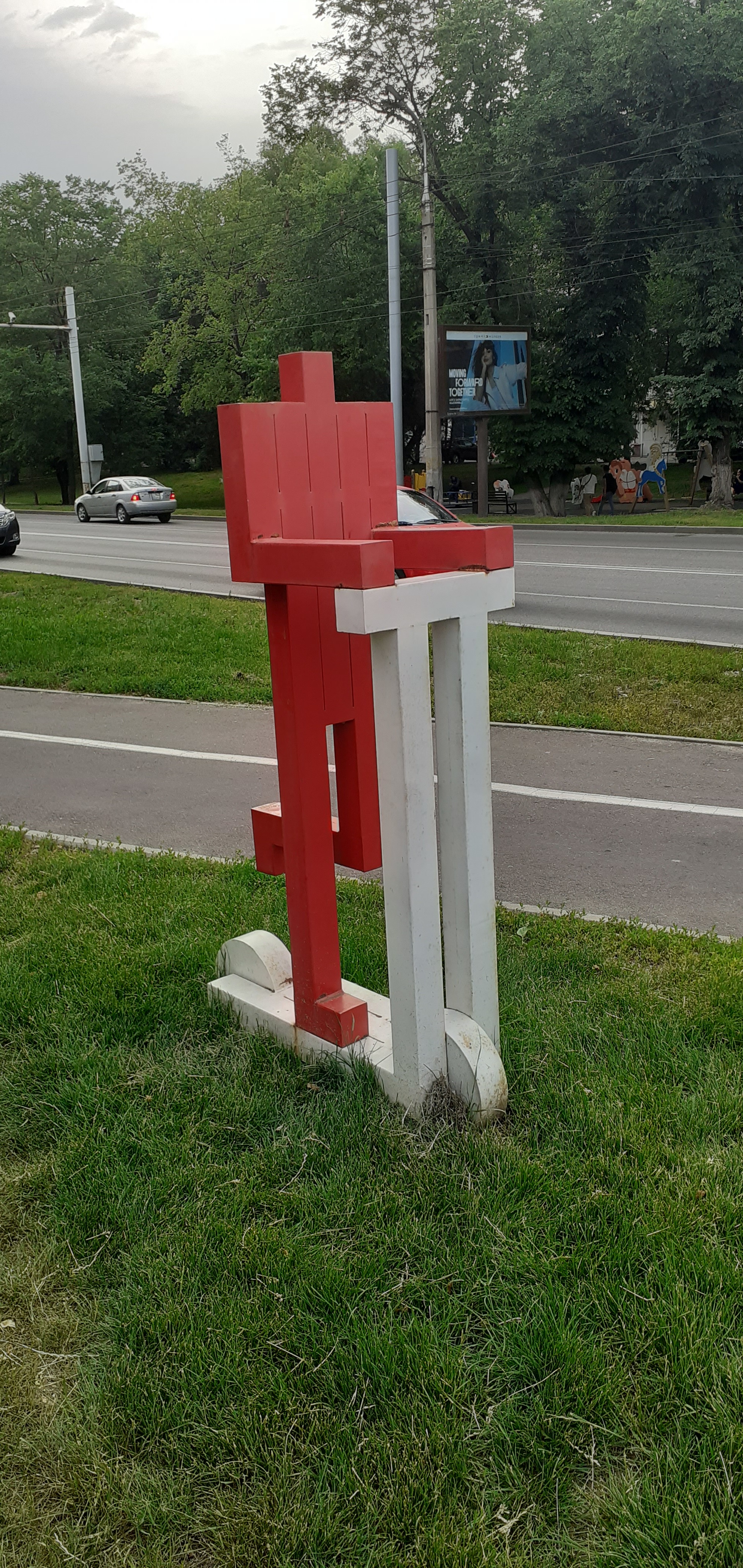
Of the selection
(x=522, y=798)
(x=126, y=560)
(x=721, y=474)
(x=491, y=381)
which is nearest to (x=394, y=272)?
(x=491, y=381)

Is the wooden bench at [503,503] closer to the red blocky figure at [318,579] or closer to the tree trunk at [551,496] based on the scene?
the tree trunk at [551,496]

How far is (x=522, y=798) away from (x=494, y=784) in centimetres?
32

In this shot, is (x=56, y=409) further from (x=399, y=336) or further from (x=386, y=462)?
(x=386, y=462)

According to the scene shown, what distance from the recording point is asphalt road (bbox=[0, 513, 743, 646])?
1282 centimetres

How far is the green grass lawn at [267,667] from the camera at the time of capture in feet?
27.6

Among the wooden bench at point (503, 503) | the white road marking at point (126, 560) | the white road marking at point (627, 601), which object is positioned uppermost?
the wooden bench at point (503, 503)

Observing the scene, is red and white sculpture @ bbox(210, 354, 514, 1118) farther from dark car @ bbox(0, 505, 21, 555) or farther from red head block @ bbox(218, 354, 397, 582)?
dark car @ bbox(0, 505, 21, 555)

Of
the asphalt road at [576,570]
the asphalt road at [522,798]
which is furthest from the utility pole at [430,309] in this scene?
the asphalt road at [522,798]

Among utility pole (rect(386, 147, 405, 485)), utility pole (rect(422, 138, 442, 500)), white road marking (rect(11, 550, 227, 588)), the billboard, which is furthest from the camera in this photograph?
the billboard

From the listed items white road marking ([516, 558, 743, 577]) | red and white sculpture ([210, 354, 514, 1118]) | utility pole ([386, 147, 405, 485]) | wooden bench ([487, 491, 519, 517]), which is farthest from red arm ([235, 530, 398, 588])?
wooden bench ([487, 491, 519, 517])

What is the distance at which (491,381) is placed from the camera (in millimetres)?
28359

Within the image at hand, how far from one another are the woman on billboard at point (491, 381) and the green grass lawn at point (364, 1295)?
1021 inches

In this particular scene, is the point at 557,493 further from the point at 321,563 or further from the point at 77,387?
the point at 321,563

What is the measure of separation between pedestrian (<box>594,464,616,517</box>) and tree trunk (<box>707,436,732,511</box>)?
2539 mm
